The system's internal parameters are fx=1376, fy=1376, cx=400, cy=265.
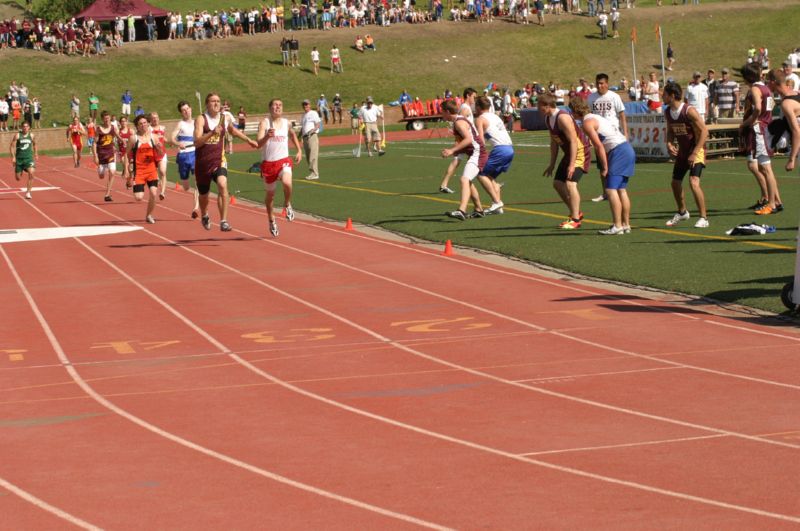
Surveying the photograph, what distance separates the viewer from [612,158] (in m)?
17.5

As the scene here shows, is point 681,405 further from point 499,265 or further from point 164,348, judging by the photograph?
point 499,265

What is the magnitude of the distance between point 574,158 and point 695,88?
16036 mm

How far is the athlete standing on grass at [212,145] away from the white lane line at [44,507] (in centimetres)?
1206

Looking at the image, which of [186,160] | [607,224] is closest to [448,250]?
[607,224]

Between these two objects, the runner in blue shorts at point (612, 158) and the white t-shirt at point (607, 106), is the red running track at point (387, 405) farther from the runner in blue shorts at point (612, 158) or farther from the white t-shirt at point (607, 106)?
the white t-shirt at point (607, 106)

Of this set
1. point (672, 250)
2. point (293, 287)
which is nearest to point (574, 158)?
point (672, 250)

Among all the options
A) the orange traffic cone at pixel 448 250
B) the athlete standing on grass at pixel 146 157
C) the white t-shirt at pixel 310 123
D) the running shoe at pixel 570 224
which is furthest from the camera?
the white t-shirt at pixel 310 123

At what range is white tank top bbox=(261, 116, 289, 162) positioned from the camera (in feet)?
63.0

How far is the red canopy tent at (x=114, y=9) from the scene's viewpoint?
228ft

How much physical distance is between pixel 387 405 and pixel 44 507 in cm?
281

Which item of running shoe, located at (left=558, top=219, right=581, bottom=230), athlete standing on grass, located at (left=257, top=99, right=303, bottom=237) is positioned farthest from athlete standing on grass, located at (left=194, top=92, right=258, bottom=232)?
running shoe, located at (left=558, top=219, right=581, bottom=230)

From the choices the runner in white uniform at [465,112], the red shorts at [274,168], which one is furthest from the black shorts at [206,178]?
the runner in white uniform at [465,112]

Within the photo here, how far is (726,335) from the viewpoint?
10914mm

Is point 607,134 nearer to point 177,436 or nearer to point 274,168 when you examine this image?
point 274,168
